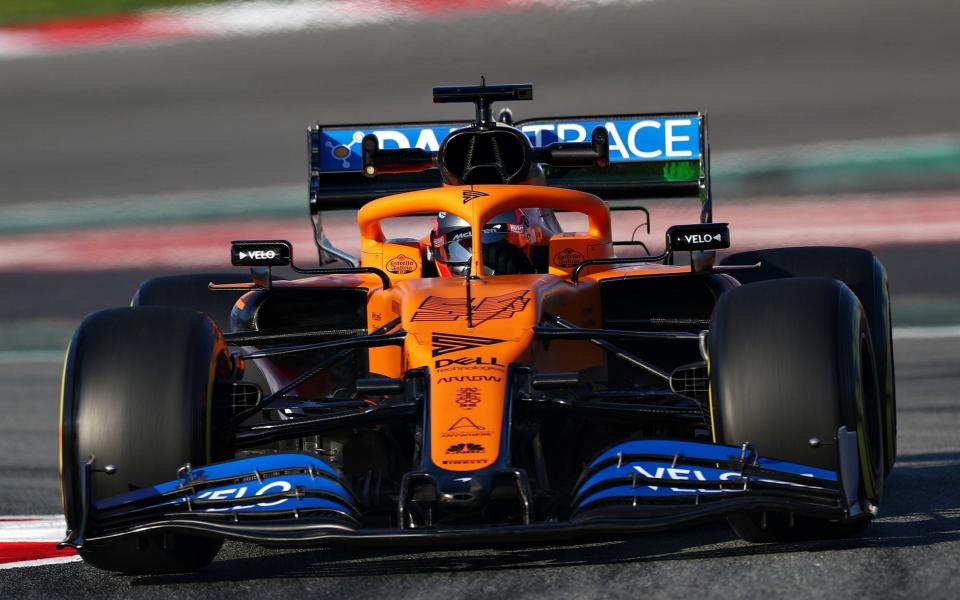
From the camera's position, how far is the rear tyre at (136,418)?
18.4 feet

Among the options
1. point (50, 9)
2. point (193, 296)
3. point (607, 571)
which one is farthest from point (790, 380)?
point (50, 9)

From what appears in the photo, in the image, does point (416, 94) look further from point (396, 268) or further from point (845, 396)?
point (845, 396)

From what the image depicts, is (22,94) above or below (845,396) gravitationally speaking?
above

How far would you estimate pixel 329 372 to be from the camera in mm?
7918

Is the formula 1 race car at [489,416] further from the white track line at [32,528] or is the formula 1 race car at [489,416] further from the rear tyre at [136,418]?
the white track line at [32,528]

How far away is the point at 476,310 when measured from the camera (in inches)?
256

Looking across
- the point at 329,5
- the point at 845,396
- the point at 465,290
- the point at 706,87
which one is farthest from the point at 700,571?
the point at 329,5

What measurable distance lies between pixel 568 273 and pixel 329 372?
126cm

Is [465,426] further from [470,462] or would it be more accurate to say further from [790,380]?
[790,380]

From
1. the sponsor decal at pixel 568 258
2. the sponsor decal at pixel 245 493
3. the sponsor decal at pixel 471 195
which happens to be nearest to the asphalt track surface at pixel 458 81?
the sponsor decal at pixel 568 258

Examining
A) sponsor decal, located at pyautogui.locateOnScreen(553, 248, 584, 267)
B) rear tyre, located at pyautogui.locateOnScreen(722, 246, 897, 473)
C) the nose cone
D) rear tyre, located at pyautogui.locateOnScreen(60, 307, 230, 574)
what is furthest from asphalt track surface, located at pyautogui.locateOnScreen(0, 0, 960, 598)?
the nose cone

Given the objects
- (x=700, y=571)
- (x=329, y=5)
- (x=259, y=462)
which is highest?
(x=329, y=5)

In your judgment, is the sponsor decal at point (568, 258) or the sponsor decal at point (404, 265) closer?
the sponsor decal at point (568, 258)

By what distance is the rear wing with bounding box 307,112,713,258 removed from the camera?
9609mm
